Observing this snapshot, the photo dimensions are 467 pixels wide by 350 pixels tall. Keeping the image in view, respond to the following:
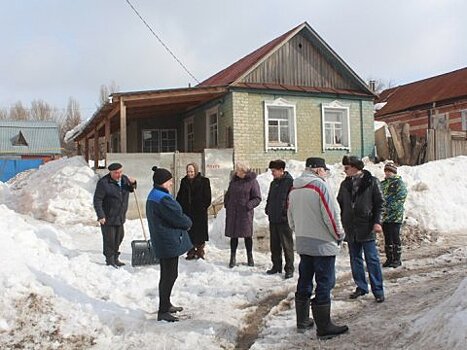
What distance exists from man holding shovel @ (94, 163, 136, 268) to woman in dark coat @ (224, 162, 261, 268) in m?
1.74

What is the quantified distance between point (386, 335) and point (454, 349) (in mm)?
879

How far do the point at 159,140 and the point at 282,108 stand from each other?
19.8ft

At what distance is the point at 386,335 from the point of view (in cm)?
415

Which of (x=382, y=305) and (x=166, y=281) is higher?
(x=166, y=281)

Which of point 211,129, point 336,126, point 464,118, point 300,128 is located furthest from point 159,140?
point 464,118

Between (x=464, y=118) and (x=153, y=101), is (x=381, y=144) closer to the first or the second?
(x=153, y=101)

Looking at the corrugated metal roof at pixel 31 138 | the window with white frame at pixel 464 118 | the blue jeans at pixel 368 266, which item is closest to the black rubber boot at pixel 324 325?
the blue jeans at pixel 368 266

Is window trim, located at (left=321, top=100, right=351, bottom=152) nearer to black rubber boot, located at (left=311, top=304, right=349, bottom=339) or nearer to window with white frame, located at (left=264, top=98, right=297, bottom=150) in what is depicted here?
window with white frame, located at (left=264, top=98, right=297, bottom=150)

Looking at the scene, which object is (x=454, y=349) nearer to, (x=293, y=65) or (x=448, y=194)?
(x=448, y=194)

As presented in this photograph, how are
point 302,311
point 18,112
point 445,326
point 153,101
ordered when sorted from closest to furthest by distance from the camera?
point 445,326, point 302,311, point 153,101, point 18,112

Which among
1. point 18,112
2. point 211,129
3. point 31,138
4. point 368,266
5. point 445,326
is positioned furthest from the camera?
point 18,112

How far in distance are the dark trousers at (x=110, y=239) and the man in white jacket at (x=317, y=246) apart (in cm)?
371

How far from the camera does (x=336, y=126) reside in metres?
18.2

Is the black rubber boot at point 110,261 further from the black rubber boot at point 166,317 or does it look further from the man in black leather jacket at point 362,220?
the man in black leather jacket at point 362,220
